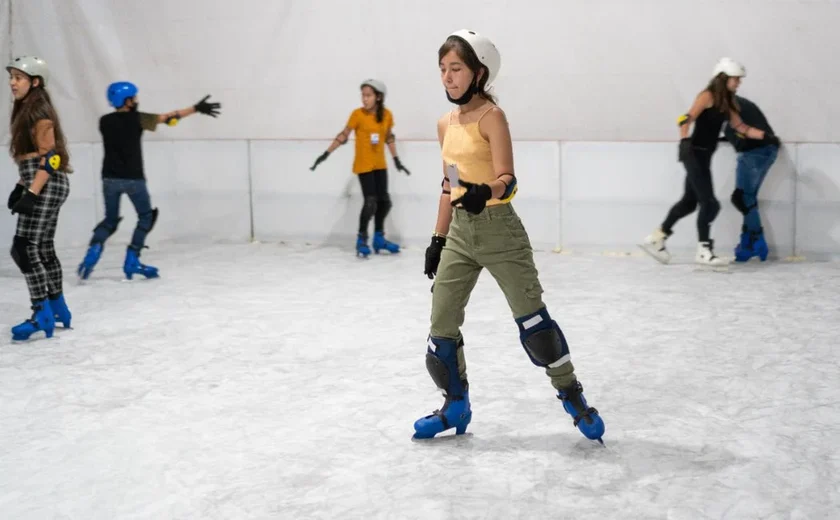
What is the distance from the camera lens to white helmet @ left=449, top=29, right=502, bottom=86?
3.41 meters

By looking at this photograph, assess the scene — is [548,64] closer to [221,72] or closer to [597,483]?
[221,72]

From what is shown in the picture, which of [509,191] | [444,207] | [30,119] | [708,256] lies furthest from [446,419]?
[708,256]

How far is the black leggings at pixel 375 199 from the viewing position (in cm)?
858

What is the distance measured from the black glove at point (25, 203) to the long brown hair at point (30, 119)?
233 millimetres

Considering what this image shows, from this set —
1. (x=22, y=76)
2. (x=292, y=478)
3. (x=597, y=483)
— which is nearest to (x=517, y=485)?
(x=597, y=483)

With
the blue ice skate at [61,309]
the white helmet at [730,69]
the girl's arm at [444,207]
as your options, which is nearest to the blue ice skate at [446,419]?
the girl's arm at [444,207]

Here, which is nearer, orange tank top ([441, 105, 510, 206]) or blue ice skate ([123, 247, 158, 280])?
orange tank top ([441, 105, 510, 206])

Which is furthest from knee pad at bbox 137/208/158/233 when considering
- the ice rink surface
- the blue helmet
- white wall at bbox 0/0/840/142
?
white wall at bbox 0/0/840/142

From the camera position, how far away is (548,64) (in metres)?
8.98

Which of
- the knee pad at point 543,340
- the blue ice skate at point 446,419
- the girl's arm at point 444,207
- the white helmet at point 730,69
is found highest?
the white helmet at point 730,69

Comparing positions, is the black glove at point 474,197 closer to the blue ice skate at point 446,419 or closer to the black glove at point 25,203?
the blue ice skate at point 446,419

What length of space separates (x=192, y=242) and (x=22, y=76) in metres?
4.62

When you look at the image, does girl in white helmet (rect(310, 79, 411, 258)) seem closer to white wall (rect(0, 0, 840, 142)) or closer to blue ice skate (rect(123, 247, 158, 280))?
white wall (rect(0, 0, 840, 142))

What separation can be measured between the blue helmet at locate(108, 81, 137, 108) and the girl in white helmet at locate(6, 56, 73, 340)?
5.43 feet
